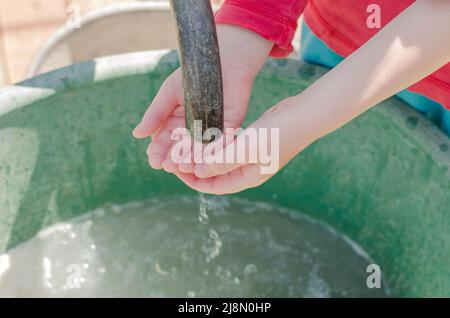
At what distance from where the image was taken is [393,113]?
1.01 m

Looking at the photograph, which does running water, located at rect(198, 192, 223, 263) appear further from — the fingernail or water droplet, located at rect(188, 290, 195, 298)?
the fingernail

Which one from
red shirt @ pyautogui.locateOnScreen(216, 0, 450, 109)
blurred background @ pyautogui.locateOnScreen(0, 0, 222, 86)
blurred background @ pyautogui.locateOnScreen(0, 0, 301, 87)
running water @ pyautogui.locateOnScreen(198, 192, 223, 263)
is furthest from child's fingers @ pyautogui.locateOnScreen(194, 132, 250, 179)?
blurred background @ pyautogui.locateOnScreen(0, 0, 222, 86)

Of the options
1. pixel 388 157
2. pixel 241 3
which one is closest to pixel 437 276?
pixel 388 157

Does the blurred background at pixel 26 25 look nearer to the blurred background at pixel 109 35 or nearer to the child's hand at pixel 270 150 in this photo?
the blurred background at pixel 109 35

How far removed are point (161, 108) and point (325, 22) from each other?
28 cm

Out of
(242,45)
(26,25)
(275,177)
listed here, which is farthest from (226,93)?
(26,25)

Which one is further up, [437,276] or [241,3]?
[241,3]

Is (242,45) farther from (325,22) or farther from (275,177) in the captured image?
(275,177)

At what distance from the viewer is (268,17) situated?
3.09 ft

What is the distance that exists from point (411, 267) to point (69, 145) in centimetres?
62

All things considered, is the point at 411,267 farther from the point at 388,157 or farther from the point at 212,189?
the point at 212,189

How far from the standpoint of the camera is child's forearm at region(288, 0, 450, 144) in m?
0.69

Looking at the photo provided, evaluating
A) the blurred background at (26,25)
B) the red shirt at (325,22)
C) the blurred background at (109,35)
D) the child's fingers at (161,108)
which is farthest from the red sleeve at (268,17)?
the blurred background at (26,25)
